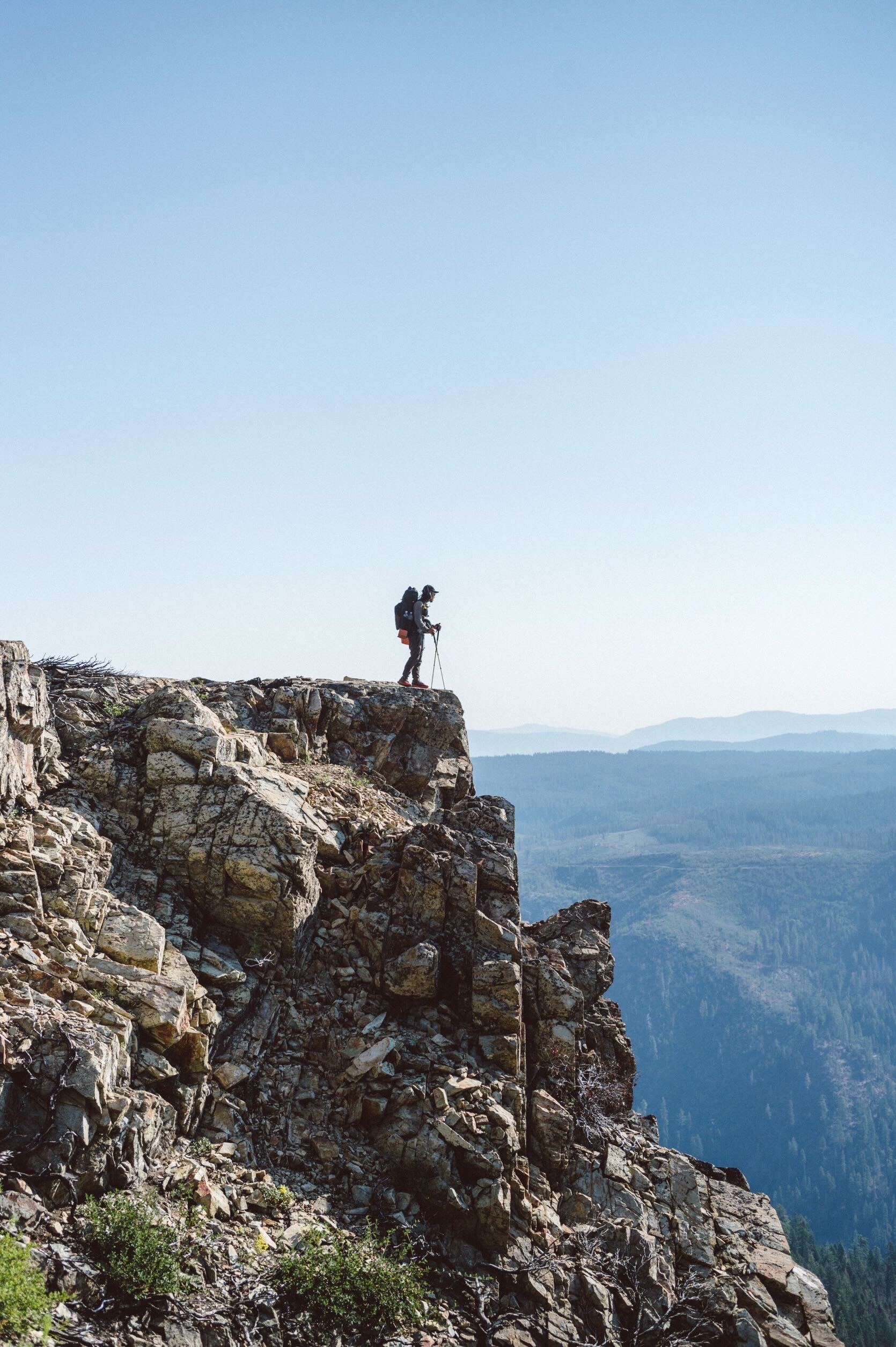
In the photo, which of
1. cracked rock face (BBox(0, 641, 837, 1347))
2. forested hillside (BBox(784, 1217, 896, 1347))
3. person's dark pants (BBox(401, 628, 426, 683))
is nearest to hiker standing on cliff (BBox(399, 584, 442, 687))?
person's dark pants (BBox(401, 628, 426, 683))

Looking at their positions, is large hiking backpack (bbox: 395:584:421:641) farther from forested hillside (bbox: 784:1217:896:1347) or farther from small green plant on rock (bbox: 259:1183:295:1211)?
forested hillside (bbox: 784:1217:896:1347)

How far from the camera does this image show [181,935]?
1680cm

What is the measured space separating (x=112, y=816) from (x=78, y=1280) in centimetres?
895

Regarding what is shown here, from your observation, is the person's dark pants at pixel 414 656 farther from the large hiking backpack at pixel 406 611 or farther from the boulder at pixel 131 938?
the boulder at pixel 131 938

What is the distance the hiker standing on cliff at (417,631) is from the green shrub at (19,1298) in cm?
1964

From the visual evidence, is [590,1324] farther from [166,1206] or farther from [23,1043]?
[23,1043]

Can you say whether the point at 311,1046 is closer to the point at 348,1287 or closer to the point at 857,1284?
the point at 348,1287

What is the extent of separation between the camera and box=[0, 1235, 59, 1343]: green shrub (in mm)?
9109

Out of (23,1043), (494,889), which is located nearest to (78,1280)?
(23,1043)

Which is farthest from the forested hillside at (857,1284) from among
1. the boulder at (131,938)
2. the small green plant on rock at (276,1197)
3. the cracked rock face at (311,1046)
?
the boulder at (131,938)

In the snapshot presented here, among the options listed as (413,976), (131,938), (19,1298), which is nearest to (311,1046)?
(413,976)

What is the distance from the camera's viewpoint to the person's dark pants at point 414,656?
28.3 m

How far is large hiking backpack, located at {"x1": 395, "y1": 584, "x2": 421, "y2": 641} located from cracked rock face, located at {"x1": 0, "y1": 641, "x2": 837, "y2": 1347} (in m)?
7.20

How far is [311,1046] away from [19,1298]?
8018mm
